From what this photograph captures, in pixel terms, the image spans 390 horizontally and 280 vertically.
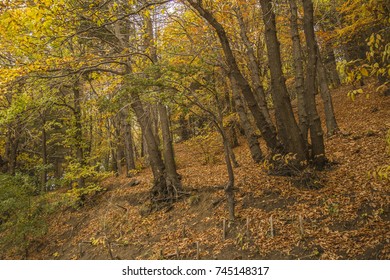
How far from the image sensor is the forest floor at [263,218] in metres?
5.33

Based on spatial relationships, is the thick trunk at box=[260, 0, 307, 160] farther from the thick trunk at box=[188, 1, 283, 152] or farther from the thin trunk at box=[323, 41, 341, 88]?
the thin trunk at box=[323, 41, 341, 88]

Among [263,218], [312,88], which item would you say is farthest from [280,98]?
[263,218]

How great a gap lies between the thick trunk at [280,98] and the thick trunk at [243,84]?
0.35m

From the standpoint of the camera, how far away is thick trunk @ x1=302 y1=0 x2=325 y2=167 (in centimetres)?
650

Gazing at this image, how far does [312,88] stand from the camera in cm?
693

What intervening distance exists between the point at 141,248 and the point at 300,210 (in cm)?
470

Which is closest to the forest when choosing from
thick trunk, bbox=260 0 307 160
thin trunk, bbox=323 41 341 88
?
thick trunk, bbox=260 0 307 160

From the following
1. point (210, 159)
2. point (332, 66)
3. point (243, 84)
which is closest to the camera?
point (243, 84)

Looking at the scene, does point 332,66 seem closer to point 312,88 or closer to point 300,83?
point 300,83

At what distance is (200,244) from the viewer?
269 inches

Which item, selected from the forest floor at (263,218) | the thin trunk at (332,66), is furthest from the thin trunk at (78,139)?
the thin trunk at (332,66)

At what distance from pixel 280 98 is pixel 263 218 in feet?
10.0

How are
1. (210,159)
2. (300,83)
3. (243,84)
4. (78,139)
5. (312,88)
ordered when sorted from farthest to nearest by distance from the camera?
1. (210,159)
2. (78,139)
3. (300,83)
4. (312,88)
5. (243,84)

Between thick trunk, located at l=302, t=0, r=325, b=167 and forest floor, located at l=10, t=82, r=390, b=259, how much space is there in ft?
2.25
